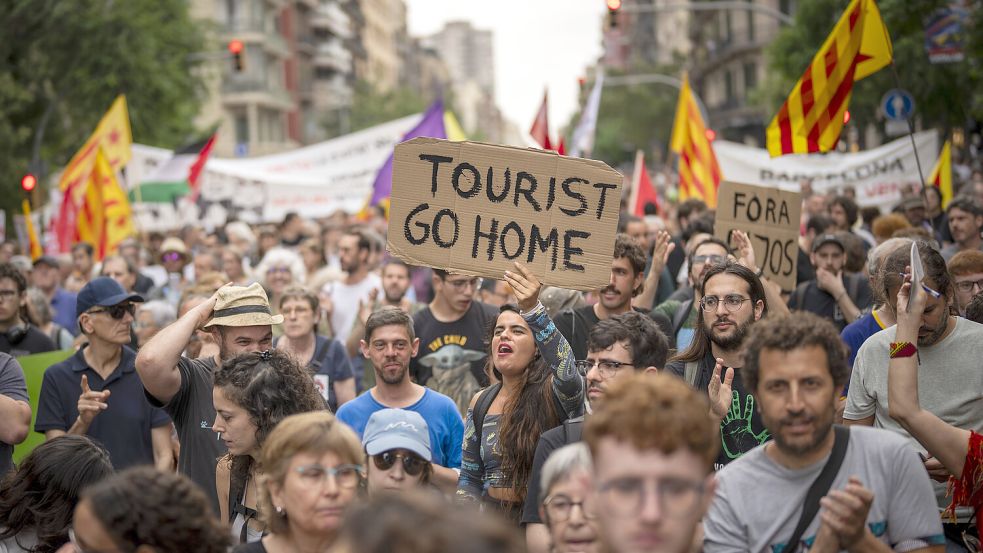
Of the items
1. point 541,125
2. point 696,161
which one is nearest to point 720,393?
point 696,161

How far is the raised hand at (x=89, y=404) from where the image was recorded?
5.64m

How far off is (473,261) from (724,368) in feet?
4.11

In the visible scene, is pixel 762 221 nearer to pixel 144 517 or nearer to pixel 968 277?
pixel 968 277

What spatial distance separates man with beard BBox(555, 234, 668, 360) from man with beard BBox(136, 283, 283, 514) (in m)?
1.66

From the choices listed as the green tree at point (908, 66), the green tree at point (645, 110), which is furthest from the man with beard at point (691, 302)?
the green tree at point (645, 110)

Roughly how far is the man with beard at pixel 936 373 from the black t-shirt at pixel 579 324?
170 cm

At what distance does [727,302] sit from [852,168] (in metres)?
11.2

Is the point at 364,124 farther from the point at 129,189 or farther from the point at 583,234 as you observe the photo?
the point at 583,234

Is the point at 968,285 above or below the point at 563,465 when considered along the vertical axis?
above

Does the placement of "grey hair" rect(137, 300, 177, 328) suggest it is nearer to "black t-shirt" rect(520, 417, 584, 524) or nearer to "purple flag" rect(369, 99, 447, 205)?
"black t-shirt" rect(520, 417, 584, 524)

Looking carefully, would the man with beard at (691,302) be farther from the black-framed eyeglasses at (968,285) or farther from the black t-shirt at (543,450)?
the black t-shirt at (543,450)

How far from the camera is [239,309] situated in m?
5.73

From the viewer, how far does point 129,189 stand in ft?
59.8

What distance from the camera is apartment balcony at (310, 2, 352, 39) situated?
80.7m
